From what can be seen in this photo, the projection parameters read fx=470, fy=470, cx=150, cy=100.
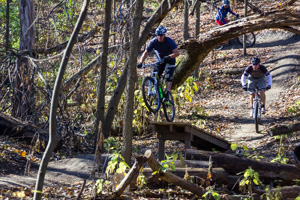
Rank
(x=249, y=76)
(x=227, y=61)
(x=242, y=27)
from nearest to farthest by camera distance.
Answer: (x=242, y=27)
(x=249, y=76)
(x=227, y=61)

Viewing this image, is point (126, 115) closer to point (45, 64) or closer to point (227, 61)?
point (45, 64)

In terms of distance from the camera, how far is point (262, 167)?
8.55 m

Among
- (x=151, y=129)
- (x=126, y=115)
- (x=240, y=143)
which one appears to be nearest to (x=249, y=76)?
(x=240, y=143)

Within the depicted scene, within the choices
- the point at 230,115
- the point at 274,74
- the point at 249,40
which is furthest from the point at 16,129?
the point at 249,40

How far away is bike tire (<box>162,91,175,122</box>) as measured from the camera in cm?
1163

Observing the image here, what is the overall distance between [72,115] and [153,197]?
547cm

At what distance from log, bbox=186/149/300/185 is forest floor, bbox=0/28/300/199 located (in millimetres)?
997

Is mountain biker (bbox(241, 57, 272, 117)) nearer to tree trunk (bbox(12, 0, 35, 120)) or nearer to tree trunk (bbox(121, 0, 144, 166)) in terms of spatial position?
tree trunk (bbox(12, 0, 35, 120))

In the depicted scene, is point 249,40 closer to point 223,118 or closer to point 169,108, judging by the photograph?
point 223,118

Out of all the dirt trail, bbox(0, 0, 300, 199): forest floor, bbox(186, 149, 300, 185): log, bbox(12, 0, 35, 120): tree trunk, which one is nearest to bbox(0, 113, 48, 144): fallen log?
bbox(0, 0, 300, 199): forest floor

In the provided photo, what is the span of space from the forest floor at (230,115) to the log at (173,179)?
5.04ft

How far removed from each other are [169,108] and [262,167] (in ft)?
14.1

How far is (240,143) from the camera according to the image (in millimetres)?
12859

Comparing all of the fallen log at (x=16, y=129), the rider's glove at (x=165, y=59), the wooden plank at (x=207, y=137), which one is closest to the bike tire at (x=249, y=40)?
the wooden plank at (x=207, y=137)
